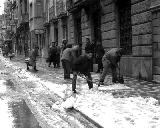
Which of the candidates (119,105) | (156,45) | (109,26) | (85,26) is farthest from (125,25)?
(119,105)

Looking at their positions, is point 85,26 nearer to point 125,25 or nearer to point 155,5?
point 125,25

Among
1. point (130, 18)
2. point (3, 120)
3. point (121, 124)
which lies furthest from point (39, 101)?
point (130, 18)

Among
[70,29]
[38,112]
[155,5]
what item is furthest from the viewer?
[70,29]

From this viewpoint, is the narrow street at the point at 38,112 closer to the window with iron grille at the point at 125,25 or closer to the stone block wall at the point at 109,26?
the window with iron grille at the point at 125,25

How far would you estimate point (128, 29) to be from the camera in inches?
606

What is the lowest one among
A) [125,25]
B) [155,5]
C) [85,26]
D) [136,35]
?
[136,35]

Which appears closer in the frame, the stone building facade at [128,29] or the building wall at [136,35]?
the stone building facade at [128,29]

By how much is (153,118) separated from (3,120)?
2945mm

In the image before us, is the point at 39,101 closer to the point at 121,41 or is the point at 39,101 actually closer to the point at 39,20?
the point at 121,41

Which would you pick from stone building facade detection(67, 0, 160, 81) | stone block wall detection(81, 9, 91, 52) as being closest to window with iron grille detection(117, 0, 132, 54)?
stone building facade detection(67, 0, 160, 81)

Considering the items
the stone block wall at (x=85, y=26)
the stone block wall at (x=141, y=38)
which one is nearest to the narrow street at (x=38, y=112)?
the stone block wall at (x=141, y=38)

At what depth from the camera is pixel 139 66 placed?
13.6m

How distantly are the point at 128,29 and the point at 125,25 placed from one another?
1.06 feet

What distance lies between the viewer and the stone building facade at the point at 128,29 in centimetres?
1273
